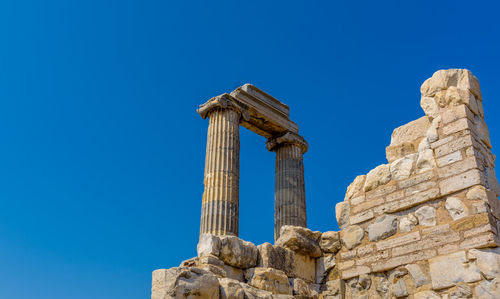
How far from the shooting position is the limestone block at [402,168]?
6117 mm

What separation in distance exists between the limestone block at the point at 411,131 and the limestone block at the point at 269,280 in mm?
2282

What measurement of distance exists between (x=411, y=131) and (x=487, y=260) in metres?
1.98

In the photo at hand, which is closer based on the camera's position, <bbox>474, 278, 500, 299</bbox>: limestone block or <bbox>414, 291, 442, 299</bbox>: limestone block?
<bbox>474, 278, 500, 299</bbox>: limestone block

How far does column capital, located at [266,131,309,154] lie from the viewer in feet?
55.5

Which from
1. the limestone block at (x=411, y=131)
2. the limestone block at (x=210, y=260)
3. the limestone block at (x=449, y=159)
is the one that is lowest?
the limestone block at (x=210, y=260)

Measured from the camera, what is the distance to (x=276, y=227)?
16.0 m

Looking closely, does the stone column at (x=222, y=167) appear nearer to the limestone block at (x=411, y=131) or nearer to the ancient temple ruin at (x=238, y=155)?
the ancient temple ruin at (x=238, y=155)

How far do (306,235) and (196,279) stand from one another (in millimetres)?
2239

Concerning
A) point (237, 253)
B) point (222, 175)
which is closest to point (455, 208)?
point (237, 253)

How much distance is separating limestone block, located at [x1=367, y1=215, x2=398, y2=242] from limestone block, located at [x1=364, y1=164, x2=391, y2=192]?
0.45 m

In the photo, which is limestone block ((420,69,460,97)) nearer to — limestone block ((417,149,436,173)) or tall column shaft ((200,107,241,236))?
limestone block ((417,149,436,173))

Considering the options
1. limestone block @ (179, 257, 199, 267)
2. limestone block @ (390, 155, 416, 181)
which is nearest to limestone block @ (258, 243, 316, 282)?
limestone block @ (179, 257, 199, 267)

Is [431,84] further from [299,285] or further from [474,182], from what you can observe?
[299,285]

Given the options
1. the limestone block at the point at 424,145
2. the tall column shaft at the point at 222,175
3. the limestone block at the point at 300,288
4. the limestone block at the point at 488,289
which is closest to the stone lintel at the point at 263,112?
the tall column shaft at the point at 222,175
